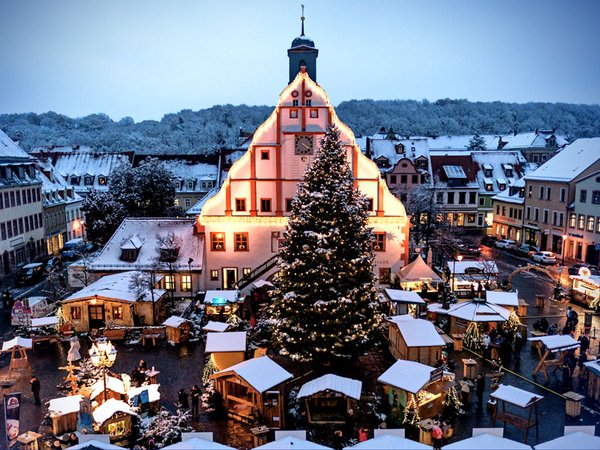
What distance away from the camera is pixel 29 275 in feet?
148

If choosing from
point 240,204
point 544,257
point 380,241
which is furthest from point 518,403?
point 544,257

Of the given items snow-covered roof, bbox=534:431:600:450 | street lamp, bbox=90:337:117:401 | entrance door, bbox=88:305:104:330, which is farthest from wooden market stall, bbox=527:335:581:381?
entrance door, bbox=88:305:104:330

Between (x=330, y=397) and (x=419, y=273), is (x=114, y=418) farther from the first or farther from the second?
(x=419, y=273)

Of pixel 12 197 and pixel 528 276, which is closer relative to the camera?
pixel 528 276

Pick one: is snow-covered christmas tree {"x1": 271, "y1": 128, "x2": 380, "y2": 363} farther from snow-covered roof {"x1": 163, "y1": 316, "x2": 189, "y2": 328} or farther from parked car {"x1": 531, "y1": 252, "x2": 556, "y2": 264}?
parked car {"x1": 531, "y1": 252, "x2": 556, "y2": 264}

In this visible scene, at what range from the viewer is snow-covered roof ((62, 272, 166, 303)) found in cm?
3150

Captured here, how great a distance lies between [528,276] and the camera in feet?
151

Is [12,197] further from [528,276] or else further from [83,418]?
[528,276]

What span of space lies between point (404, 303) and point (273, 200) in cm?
1315

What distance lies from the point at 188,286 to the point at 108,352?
65.5 feet

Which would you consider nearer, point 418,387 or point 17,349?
point 418,387

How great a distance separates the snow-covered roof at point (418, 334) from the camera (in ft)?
79.4

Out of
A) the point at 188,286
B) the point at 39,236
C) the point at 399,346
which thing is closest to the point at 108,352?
the point at 399,346

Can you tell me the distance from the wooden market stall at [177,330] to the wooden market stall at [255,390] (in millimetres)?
8867
